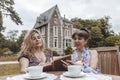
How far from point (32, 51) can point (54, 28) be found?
22.7m

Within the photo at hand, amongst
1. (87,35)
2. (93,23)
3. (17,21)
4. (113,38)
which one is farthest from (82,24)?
(87,35)

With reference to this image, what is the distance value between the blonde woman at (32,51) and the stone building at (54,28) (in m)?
21.5

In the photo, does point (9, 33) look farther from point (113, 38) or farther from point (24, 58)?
point (24, 58)

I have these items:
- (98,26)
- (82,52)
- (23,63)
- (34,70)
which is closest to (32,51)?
(23,63)

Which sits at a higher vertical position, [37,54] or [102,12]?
[102,12]

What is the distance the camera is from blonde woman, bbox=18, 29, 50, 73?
195cm

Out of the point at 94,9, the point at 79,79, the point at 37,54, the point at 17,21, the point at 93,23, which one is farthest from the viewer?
the point at 94,9

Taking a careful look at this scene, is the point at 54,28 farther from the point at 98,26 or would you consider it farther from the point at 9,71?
the point at 9,71

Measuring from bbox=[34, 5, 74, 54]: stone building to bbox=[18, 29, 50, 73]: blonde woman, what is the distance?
21.5m

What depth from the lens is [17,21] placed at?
1978 cm

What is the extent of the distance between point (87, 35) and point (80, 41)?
0.09m

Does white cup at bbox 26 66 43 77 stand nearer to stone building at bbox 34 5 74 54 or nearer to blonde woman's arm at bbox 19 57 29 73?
blonde woman's arm at bbox 19 57 29 73

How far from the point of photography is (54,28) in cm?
2469

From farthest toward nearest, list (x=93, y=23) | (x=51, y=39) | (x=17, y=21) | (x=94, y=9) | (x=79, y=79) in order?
(x=94, y=9) < (x=93, y=23) < (x=51, y=39) < (x=17, y=21) < (x=79, y=79)
